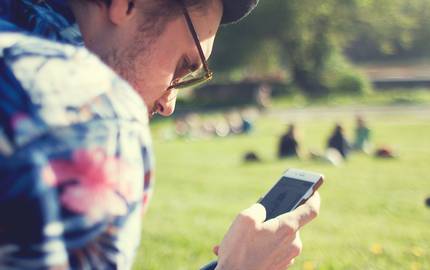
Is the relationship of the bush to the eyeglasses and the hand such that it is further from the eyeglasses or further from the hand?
the hand

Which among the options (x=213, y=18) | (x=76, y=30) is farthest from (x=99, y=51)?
(x=213, y=18)

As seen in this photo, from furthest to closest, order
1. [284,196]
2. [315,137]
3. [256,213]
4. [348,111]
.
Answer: [348,111] < [315,137] < [284,196] < [256,213]

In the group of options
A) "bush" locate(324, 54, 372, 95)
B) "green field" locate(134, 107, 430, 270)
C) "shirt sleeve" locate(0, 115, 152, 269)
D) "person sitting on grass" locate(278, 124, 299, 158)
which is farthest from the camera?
"bush" locate(324, 54, 372, 95)

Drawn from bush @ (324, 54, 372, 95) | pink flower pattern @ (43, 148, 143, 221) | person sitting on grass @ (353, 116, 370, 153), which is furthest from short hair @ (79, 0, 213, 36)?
bush @ (324, 54, 372, 95)

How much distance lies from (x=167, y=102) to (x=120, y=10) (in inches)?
18.4

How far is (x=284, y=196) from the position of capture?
1.96m

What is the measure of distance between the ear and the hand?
1.80 ft

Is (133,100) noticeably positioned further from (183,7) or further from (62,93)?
(183,7)

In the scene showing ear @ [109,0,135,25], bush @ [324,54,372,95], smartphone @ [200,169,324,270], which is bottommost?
bush @ [324,54,372,95]

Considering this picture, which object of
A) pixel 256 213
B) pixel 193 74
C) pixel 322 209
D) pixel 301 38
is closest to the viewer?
pixel 256 213

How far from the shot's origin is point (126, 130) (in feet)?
3.27

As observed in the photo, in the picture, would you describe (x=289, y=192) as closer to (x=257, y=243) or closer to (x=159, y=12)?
(x=257, y=243)

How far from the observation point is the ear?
128cm

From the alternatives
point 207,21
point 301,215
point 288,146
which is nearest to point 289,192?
point 301,215
